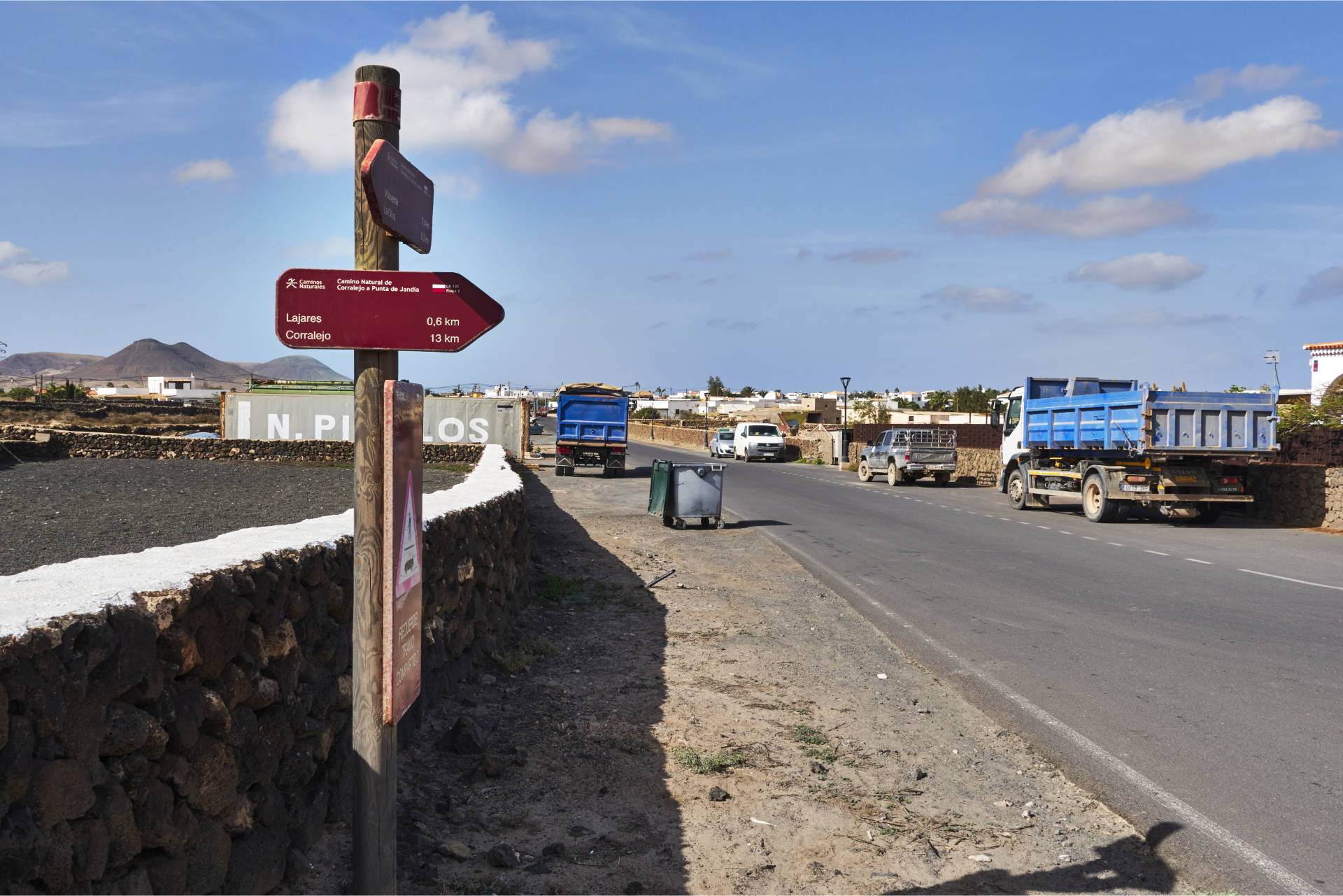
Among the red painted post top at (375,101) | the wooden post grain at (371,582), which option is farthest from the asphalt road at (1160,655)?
the red painted post top at (375,101)

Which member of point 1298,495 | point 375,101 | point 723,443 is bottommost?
point 1298,495

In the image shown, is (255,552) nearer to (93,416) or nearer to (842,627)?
(842,627)

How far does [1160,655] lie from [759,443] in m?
44.3

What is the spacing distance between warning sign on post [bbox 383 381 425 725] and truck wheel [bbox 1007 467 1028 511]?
2321cm

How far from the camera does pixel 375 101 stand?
3.46 meters

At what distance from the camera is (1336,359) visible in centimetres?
4747

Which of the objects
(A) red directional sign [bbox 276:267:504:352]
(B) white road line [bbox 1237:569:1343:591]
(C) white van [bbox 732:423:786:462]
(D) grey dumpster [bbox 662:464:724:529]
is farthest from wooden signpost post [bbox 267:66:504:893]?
(C) white van [bbox 732:423:786:462]

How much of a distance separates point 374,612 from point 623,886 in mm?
1793

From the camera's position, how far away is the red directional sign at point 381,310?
3.29 m

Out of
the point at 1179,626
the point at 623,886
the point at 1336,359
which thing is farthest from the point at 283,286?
the point at 1336,359

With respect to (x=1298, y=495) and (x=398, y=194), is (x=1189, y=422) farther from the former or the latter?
(x=398, y=194)

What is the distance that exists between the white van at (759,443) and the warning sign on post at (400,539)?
4936cm

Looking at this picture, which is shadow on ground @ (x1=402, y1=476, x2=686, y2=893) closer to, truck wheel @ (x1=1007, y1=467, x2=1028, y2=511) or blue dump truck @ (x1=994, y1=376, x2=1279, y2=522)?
blue dump truck @ (x1=994, y1=376, x2=1279, y2=522)

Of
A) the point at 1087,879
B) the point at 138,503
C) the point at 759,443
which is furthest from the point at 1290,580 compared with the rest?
the point at 759,443
